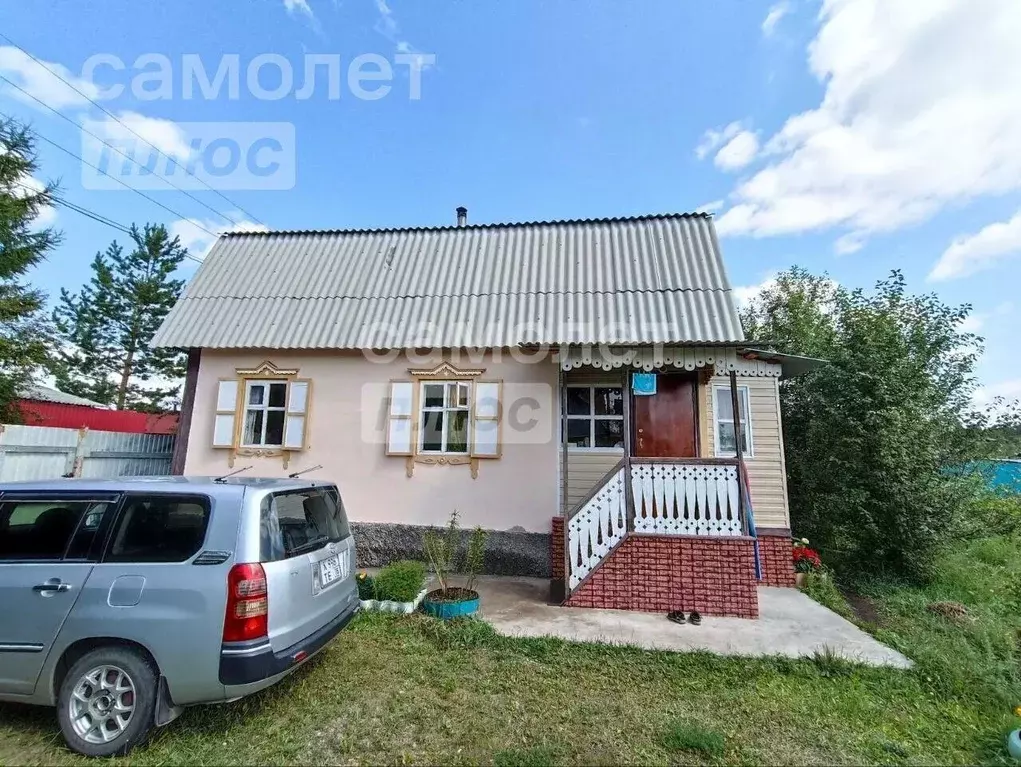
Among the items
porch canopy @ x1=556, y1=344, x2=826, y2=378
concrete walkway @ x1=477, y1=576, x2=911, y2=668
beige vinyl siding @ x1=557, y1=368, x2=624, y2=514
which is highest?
porch canopy @ x1=556, y1=344, x2=826, y2=378

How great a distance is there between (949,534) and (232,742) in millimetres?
9185

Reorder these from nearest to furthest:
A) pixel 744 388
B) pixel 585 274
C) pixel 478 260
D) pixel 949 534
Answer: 1. pixel 949 534
2. pixel 744 388
3. pixel 585 274
4. pixel 478 260

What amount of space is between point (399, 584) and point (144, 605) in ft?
9.64

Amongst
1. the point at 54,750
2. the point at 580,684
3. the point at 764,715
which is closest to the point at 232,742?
the point at 54,750

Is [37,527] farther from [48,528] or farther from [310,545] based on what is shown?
[310,545]

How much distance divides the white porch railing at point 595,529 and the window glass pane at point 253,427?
5721 mm

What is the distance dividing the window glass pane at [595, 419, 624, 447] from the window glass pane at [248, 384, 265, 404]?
5.83 metres

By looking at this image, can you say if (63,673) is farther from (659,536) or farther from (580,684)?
(659,536)

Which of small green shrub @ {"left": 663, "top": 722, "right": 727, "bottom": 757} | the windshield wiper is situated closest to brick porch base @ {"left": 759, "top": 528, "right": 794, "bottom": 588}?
small green shrub @ {"left": 663, "top": 722, "right": 727, "bottom": 757}

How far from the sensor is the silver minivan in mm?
2750

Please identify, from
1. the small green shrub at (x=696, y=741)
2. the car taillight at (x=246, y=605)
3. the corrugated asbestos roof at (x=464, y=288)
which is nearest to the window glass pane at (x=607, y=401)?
the corrugated asbestos roof at (x=464, y=288)

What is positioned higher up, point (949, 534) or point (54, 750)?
point (949, 534)

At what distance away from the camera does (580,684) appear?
12.5 feet

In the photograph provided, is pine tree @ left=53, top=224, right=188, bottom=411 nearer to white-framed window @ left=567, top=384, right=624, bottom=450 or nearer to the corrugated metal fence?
the corrugated metal fence
